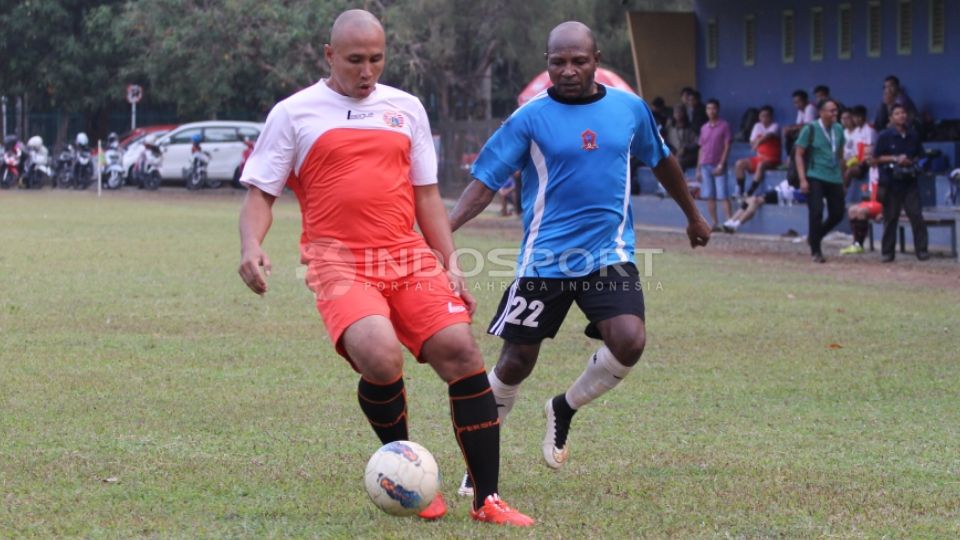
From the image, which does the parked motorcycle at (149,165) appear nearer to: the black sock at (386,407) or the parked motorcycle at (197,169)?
the parked motorcycle at (197,169)

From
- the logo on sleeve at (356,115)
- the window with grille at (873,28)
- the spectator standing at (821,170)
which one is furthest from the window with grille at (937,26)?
the logo on sleeve at (356,115)

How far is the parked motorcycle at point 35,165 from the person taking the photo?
44019mm

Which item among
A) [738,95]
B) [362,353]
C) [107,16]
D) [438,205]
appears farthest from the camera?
[107,16]

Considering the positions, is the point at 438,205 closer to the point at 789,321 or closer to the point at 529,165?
the point at 529,165

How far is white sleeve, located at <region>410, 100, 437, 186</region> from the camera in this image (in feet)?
20.6

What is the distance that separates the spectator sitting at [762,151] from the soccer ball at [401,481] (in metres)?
19.6

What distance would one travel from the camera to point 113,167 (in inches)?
1660

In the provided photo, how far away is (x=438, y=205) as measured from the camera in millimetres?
6402

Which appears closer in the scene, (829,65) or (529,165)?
(529,165)

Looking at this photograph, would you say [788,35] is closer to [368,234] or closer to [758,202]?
[758,202]

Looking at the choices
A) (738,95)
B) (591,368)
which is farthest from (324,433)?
(738,95)

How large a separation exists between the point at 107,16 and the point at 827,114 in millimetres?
31274

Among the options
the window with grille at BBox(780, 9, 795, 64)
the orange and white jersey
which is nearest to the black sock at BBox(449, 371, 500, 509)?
the orange and white jersey

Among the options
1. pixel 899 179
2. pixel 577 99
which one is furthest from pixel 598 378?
pixel 899 179
